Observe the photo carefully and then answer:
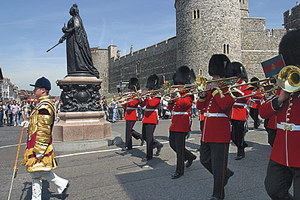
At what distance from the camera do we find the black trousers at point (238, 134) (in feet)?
19.7

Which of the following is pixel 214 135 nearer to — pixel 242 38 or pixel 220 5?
pixel 220 5

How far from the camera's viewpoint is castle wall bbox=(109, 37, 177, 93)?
39188 millimetres

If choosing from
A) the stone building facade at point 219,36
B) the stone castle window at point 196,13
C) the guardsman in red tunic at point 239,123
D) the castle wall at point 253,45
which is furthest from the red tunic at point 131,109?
the castle wall at point 253,45

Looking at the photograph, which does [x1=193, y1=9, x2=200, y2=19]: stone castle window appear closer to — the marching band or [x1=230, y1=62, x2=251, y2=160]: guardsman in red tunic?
[x1=230, y1=62, x2=251, y2=160]: guardsman in red tunic

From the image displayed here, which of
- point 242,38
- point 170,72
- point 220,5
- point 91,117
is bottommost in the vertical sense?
point 91,117

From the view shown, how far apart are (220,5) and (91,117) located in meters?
27.6

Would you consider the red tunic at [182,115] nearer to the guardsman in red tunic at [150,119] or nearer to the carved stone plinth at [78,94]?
the guardsman in red tunic at [150,119]

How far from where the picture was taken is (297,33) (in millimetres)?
2639

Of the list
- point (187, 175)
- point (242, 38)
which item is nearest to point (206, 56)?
point (242, 38)

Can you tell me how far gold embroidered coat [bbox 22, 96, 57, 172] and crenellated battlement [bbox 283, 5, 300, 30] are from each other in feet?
113

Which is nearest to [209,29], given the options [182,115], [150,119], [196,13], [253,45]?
[196,13]

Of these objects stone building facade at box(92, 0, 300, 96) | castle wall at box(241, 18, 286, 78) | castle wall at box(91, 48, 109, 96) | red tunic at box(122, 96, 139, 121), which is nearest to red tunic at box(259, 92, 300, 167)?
red tunic at box(122, 96, 139, 121)

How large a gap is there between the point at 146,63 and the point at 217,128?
43538 millimetres

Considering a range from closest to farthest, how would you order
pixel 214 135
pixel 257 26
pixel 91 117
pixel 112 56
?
pixel 214 135, pixel 91 117, pixel 257 26, pixel 112 56
